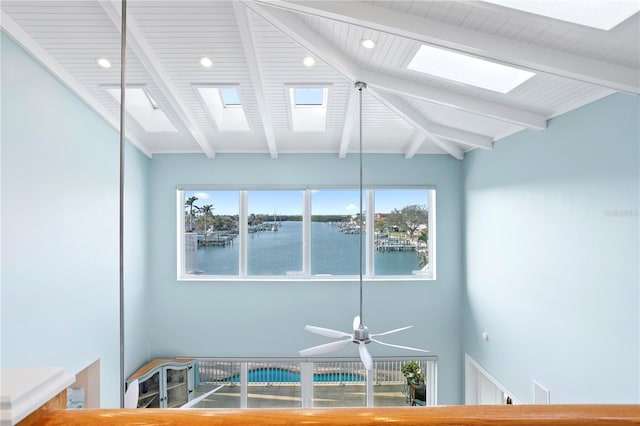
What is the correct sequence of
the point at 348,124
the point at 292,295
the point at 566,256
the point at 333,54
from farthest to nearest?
the point at 292,295 → the point at 348,124 → the point at 566,256 → the point at 333,54

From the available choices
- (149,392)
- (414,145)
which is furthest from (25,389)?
(149,392)

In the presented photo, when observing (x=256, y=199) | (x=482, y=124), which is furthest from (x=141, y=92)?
(x=482, y=124)

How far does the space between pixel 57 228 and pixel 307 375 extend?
3.72 m

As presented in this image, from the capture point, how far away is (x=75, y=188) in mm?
3498

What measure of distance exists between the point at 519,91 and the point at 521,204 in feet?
A: 3.98

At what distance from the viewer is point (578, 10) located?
183cm

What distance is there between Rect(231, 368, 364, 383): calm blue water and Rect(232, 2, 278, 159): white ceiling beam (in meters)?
3.30

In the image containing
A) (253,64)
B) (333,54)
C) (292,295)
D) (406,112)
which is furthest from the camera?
(292,295)

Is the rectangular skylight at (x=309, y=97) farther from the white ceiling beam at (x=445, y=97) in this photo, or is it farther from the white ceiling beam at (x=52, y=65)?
the white ceiling beam at (x=52, y=65)

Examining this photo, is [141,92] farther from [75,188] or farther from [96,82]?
[75,188]

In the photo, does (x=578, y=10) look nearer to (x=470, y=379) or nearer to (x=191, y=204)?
(x=470, y=379)

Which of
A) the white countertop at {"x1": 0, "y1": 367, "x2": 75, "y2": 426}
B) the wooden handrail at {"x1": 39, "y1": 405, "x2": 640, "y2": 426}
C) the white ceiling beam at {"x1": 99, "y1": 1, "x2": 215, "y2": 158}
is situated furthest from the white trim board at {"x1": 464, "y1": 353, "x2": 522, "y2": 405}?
the white countertop at {"x1": 0, "y1": 367, "x2": 75, "y2": 426}

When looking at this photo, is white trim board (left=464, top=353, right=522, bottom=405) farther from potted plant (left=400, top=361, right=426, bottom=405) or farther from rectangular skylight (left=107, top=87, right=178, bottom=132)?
rectangular skylight (left=107, top=87, right=178, bottom=132)

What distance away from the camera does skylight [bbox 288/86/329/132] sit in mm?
4137
